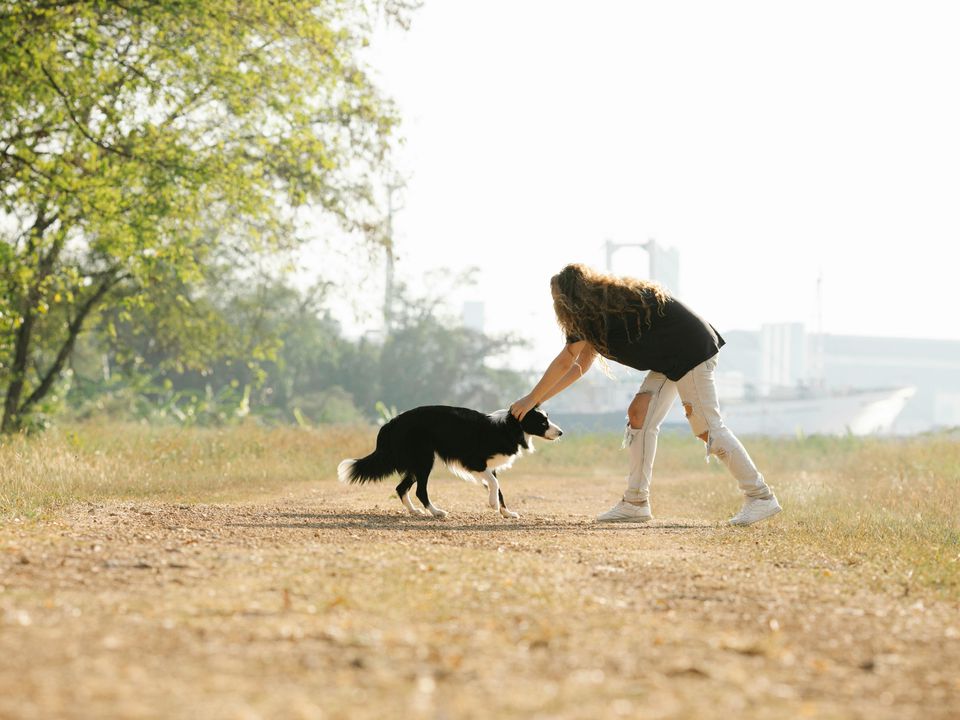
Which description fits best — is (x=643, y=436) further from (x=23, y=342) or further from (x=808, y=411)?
(x=808, y=411)

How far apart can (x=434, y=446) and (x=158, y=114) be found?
869 cm

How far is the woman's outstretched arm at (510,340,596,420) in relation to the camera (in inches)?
342

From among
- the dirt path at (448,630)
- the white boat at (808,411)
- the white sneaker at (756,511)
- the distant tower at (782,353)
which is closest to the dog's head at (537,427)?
the white sneaker at (756,511)

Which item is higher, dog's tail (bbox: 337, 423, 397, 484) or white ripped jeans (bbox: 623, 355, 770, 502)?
white ripped jeans (bbox: 623, 355, 770, 502)

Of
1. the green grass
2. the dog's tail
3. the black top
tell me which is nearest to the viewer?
the green grass

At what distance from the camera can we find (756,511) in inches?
347

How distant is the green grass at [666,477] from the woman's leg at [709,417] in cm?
62

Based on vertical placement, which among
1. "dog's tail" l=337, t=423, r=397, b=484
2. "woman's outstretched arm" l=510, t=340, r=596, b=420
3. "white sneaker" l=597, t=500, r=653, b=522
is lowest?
"white sneaker" l=597, t=500, r=653, b=522

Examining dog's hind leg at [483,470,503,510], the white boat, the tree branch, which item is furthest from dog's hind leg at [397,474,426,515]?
the white boat

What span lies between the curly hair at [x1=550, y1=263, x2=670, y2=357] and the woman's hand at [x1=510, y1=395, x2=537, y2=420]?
782 millimetres

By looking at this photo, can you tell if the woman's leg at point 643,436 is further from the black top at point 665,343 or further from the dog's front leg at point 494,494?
the dog's front leg at point 494,494

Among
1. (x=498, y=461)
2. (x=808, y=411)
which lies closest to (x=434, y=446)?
(x=498, y=461)

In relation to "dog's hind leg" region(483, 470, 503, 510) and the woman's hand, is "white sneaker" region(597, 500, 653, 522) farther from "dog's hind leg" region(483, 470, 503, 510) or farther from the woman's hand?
the woman's hand

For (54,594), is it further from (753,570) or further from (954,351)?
(954,351)
